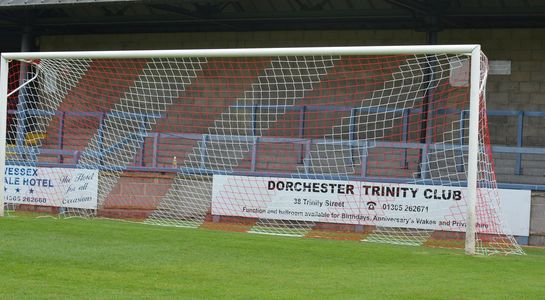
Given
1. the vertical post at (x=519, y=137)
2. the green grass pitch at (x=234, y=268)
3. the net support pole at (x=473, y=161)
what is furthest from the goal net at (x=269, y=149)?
the green grass pitch at (x=234, y=268)

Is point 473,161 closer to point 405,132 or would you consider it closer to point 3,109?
point 405,132

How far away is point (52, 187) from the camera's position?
1747 cm

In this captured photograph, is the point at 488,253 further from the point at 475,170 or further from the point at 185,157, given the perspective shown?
the point at 185,157

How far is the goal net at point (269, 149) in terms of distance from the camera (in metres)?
14.8

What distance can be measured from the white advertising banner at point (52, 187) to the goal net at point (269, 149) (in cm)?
2

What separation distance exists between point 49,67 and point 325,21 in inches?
248

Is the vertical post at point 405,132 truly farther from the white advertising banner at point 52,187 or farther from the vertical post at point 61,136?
the vertical post at point 61,136

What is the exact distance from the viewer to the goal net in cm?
1475

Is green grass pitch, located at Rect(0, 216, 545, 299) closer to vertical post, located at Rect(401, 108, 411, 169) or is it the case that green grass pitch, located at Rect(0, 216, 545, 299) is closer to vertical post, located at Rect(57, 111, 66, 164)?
vertical post, located at Rect(401, 108, 411, 169)

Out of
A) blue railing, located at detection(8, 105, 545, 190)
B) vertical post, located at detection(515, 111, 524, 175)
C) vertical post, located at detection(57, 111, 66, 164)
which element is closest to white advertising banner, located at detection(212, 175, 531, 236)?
blue railing, located at detection(8, 105, 545, 190)

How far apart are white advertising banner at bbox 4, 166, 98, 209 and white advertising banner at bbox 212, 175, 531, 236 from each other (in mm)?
2445

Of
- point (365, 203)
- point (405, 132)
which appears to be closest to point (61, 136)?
point (405, 132)

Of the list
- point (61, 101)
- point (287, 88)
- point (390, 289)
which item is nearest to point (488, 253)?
point (390, 289)

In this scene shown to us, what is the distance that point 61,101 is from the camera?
70.3ft
